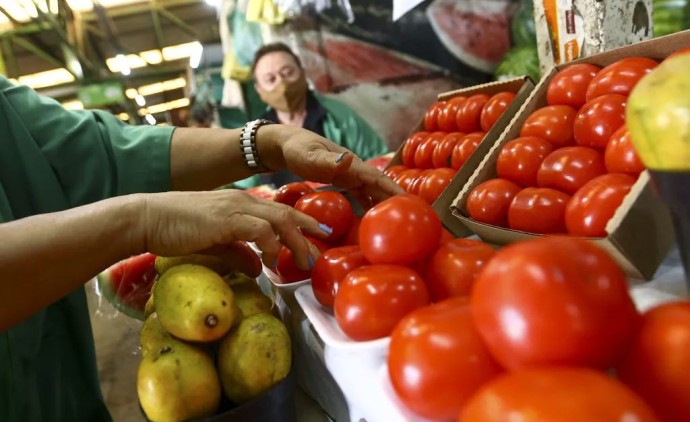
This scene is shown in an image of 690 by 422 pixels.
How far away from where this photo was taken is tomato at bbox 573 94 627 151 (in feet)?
3.50

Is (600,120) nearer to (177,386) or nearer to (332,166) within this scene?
(332,166)

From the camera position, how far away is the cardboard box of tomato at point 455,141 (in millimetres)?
1357

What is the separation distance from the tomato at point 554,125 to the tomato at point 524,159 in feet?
0.08

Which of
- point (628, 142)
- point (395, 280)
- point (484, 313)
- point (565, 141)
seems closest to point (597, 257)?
point (484, 313)

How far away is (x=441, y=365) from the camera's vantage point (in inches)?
21.2

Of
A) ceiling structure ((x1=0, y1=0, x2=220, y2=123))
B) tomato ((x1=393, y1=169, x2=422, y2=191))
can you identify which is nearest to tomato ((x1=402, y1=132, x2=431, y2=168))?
tomato ((x1=393, y1=169, x2=422, y2=191))

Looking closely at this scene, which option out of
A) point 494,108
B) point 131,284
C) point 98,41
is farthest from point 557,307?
point 98,41

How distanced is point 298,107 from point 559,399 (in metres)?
3.97

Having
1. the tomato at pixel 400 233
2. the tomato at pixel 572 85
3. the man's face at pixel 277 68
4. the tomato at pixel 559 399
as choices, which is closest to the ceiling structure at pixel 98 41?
the man's face at pixel 277 68

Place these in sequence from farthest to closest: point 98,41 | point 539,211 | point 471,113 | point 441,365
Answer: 1. point 98,41
2. point 471,113
3. point 539,211
4. point 441,365

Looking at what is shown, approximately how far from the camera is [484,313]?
1.60 ft

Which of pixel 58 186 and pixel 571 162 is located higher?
pixel 58 186

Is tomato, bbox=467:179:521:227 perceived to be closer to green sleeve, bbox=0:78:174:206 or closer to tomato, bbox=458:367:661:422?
tomato, bbox=458:367:661:422

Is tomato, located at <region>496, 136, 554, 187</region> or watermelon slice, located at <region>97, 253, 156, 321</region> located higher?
tomato, located at <region>496, 136, 554, 187</region>
